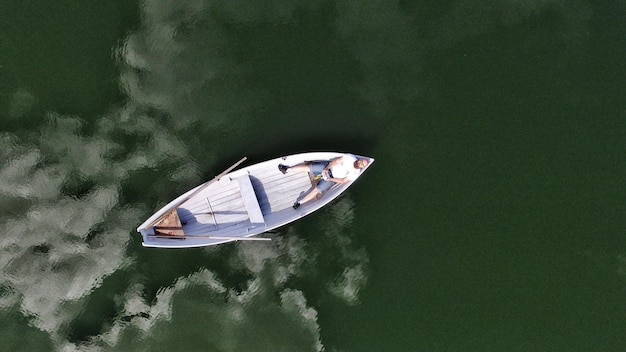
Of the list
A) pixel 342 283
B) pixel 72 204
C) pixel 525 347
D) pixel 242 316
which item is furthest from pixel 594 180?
pixel 72 204

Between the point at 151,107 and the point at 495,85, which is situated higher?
the point at 151,107

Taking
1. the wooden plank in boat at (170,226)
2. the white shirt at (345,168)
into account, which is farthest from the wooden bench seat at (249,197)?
the white shirt at (345,168)

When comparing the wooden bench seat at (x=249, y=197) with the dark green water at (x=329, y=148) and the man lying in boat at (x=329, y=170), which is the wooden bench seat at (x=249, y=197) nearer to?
the man lying in boat at (x=329, y=170)

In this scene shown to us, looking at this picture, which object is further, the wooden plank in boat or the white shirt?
the wooden plank in boat

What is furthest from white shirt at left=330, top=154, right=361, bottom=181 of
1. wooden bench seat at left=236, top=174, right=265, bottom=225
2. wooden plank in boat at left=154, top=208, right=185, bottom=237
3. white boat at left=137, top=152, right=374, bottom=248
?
wooden plank in boat at left=154, top=208, right=185, bottom=237

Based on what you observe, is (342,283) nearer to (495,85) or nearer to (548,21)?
(495,85)

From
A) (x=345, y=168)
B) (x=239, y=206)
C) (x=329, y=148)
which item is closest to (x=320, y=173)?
(x=345, y=168)

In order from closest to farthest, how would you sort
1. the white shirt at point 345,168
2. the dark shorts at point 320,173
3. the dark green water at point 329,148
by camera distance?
the white shirt at point 345,168
the dark shorts at point 320,173
the dark green water at point 329,148

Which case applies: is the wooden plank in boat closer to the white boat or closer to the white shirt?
the white boat
